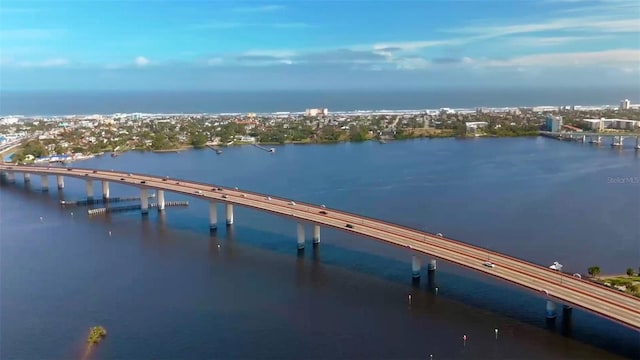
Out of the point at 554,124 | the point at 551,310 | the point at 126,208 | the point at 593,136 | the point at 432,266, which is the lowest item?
the point at 551,310

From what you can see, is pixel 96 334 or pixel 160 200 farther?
pixel 160 200

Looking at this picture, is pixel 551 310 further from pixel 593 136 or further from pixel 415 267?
pixel 593 136

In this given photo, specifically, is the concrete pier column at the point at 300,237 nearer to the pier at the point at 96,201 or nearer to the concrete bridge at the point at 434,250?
the concrete bridge at the point at 434,250

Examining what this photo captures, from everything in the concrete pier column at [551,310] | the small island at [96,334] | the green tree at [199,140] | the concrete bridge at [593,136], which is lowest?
the small island at [96,334]

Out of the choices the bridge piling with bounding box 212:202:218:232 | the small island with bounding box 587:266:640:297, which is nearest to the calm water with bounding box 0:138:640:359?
the bridge piling with bounding box 212:202:218:232

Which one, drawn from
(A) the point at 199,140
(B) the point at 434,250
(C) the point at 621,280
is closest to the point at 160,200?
(B) the point at 434,250

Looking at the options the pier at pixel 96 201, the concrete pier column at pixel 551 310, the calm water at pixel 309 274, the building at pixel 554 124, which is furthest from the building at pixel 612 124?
the concrete pier column at pixel 551 310

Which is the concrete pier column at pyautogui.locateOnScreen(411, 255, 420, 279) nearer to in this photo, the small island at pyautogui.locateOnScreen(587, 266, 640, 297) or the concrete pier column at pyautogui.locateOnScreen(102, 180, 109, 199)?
the small island at pyautogui.locateOnScreen(587, 266, 640, 297)
